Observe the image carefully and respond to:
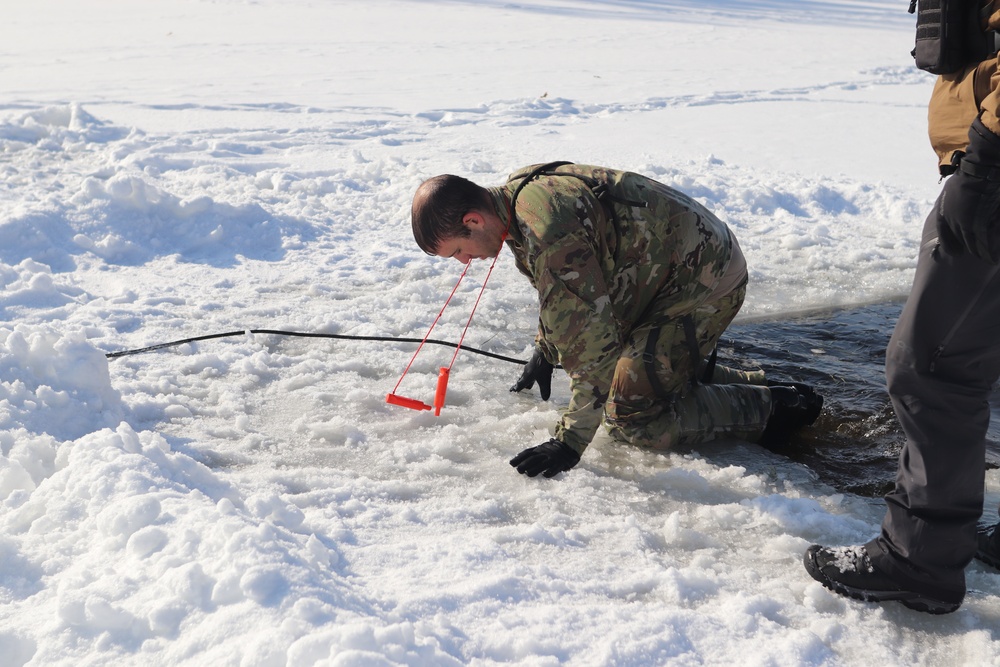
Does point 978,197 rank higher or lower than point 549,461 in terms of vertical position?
higher

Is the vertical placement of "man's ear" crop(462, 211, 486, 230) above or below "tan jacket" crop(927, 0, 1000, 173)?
below

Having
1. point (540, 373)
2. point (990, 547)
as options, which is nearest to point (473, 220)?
point (540, 373)

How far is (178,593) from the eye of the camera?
1943 millimetres

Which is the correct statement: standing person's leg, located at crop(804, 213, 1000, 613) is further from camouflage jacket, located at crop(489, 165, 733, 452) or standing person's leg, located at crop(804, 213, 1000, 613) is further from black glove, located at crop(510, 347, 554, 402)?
black glove, located at crop(510, 347, 554, 402)

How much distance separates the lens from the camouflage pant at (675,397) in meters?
3.27

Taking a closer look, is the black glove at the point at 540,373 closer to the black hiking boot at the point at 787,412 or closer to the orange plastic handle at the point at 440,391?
the orange plastic handle at the point at 440,391

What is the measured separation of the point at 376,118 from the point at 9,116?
3219mm

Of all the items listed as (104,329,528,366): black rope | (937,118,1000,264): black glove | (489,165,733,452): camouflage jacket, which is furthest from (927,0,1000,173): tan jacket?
(104,329,528,366): black rope

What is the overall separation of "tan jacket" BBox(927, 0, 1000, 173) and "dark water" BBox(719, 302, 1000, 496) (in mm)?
1461

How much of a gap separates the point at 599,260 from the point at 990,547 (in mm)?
1475

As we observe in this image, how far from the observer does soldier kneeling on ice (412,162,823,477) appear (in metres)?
2.71

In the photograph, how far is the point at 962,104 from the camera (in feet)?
6.72

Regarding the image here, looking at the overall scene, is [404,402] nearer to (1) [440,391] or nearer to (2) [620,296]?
(1) [440,391]

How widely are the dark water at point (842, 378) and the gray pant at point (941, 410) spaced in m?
0.90
